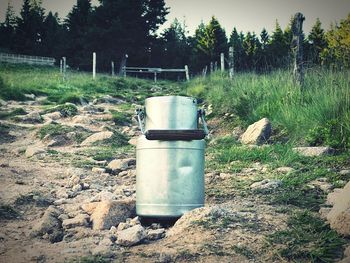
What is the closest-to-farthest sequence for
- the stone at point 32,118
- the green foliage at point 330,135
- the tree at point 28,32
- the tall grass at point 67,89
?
1. the green foliage at point 330,135
2. the stone at point 32,118
3. the tall grass at point 67,89
4. the tree at point 28,32

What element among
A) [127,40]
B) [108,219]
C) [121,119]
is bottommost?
[108,219]

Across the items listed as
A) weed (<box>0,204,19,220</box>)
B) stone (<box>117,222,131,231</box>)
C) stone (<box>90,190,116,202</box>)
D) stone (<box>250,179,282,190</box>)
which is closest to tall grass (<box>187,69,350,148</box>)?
stone (<box>250,179,282,190</box>)

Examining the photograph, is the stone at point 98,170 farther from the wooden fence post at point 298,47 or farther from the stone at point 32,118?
the wooden fence post at point 298,47

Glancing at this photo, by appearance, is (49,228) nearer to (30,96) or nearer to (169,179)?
(169,179)

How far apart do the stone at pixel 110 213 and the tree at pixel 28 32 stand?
43772 mm

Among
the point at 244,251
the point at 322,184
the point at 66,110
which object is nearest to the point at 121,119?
the point at 66,110

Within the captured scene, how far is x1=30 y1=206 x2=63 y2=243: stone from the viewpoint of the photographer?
3.02 metres

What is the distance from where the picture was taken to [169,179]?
3.27 metres

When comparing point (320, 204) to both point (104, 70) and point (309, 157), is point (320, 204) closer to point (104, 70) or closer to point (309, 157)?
point (309, 157)

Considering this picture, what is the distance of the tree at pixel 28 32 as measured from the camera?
4490 cm

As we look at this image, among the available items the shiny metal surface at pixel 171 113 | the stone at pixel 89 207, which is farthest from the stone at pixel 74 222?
the shiny metal surface at pixel 171 113

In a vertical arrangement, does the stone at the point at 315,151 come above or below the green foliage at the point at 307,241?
above

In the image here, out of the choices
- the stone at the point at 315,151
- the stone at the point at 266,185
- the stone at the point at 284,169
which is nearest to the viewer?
the stone at the point at 266,185

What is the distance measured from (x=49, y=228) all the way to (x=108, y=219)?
0.44 metres
